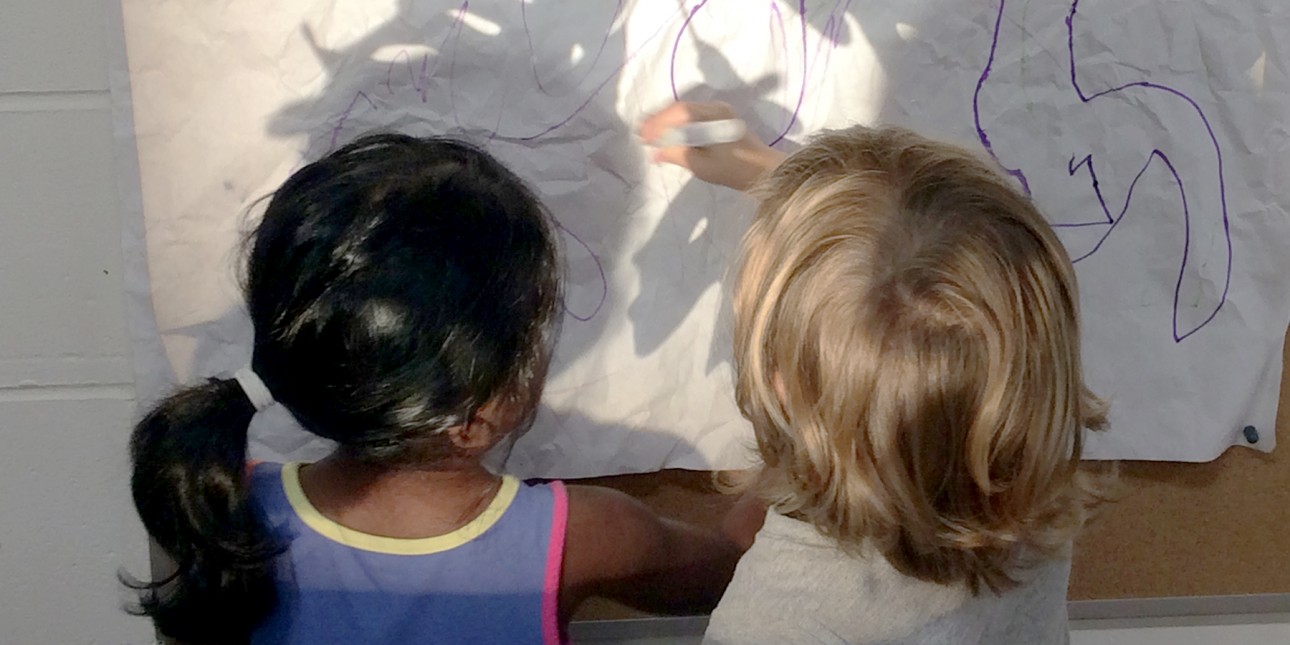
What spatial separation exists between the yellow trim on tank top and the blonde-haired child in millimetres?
137

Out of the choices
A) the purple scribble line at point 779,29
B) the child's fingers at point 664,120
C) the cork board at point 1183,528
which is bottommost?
the cork board at point 1183,528

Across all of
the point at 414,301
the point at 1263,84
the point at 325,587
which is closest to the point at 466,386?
the point at 414,301

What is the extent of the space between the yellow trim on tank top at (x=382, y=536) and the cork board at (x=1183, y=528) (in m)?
0.16

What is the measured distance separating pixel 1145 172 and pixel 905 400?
0.31 metres

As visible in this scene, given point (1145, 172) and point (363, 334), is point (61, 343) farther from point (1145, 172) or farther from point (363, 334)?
point (1145, 172)

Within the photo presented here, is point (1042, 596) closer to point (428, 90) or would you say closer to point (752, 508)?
point (752, 508)

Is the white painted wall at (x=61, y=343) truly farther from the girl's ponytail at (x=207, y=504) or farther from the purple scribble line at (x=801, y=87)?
the purple scribble line at (x=801, y=87)

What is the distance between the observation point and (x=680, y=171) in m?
0.57

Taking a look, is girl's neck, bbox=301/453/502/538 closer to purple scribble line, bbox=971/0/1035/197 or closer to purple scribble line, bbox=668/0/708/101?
purple scribble line, bbox=668/0/708/101

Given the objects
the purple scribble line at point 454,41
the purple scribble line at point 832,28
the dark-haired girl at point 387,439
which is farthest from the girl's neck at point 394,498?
the purple scribble line at point 832,28

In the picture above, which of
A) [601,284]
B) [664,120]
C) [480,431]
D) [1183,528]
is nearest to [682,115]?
[664,120]

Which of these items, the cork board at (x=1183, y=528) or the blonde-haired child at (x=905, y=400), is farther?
the cork board at (x=1183, y=528)

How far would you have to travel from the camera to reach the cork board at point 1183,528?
2.08ft

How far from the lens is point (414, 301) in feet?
1.38
